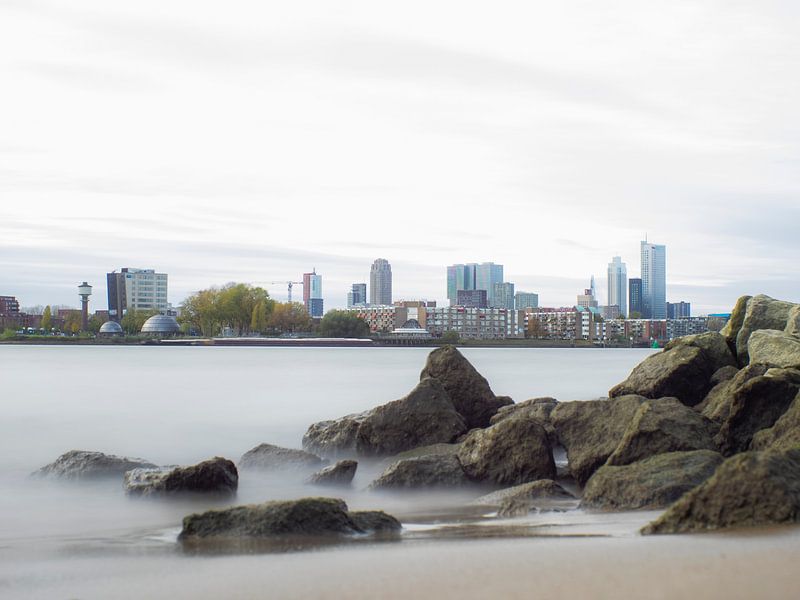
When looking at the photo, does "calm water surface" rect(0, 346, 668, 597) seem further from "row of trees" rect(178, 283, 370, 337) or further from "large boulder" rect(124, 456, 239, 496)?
"row of trees" rect(178, 283, 370, 337)

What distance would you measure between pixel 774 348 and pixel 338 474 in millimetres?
7911

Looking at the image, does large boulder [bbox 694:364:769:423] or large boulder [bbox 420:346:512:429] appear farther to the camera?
large boulder [bbox 420:346:512:429]

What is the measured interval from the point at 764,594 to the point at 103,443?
19583 mm

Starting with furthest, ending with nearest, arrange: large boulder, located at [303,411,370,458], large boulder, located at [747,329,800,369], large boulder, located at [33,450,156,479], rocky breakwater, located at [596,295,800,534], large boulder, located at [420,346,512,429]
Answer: large boulder, located at [420,346,512,429], large boulder, located at [303,411,370,458], large boulder, located at [747,329,800,369], large boulder, located at [33,450,156,479], rocky breakwater, located at [596,295,800,534]

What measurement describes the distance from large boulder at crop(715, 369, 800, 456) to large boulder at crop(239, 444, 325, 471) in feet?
20.8

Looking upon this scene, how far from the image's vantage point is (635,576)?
5.55 meters

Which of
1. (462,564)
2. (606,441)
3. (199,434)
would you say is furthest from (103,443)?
(462,564)

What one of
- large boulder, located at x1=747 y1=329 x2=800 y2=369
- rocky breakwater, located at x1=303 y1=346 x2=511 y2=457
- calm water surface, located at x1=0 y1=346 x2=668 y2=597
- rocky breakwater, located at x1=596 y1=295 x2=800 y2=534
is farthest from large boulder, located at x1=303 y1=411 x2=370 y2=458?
large boulder, located at x1=747 y1=329 x2=800 y2=369

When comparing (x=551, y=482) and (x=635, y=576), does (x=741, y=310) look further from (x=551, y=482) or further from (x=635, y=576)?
(x=635, y=576)

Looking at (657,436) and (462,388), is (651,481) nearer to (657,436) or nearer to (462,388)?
(657,436)

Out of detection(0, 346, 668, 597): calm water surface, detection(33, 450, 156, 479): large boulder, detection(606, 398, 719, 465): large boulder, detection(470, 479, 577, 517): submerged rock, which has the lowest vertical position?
detection(0, 346, 668, 597): calm water surface

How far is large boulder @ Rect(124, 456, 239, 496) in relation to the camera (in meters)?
11.6

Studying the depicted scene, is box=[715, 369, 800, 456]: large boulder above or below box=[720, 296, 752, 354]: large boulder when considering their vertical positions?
below

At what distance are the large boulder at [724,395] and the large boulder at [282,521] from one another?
621 centimetres
